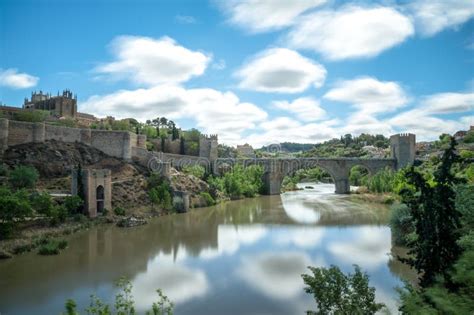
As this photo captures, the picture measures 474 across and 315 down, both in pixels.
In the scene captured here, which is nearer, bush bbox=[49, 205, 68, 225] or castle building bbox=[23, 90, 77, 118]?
bush bbox=[49, 205, 68, 225]

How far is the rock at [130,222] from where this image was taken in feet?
80.4

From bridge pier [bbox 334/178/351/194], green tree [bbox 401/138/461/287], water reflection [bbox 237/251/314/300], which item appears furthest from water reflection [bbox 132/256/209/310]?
bridge pier [bbox 334/178/351/194]

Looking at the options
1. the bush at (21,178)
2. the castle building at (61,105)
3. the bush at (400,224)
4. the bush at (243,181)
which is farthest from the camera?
the castle building at (61,105)

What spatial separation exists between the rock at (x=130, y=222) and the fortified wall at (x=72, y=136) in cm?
1142

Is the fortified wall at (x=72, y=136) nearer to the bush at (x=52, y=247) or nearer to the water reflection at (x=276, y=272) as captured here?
the bush at (x=52, y=247)

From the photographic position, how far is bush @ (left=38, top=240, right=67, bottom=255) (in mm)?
16969

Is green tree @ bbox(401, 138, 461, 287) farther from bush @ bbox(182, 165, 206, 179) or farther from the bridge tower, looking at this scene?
the bridge tower

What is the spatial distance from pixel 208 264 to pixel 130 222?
1121 centimetres

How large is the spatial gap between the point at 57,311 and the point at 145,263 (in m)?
5.46

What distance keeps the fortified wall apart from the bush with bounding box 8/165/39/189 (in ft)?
19.2

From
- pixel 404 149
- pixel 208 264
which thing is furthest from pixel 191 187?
pixel 404 149

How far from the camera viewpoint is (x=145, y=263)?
52.0 ft

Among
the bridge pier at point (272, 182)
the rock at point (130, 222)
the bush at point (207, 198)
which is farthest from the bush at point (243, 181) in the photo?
the rock at point (130, 222)

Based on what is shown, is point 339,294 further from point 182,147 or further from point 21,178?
point 182,147
